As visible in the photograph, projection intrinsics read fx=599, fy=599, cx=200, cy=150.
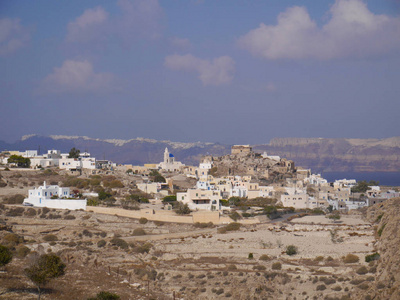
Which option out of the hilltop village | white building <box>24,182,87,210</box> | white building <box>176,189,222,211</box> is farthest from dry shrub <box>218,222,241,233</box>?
white building <box>24,182,87,210</box>

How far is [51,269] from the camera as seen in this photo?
28438 millimetres

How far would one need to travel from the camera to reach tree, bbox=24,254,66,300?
27.6 m

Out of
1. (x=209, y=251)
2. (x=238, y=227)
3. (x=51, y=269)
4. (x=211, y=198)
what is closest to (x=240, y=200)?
(x=211, y=198)

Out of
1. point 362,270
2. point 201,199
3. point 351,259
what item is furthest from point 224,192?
point 362,270

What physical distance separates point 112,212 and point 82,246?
10664 mm

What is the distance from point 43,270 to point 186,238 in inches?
616

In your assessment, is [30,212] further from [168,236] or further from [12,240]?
[168,236]

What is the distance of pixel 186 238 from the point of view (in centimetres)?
4241

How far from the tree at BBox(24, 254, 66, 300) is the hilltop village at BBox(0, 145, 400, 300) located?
148 mm

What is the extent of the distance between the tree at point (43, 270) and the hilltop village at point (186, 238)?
0.49 feet

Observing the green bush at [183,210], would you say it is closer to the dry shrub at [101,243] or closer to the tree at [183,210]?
the tree at [183,210]

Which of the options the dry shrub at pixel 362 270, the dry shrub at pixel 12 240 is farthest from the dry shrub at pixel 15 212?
the dry shrub at pixel 362 270

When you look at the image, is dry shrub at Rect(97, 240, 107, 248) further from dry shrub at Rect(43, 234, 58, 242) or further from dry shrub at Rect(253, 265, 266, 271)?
dry shrub at Rect(253, 265, 266, 271)

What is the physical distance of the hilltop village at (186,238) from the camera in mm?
28953
